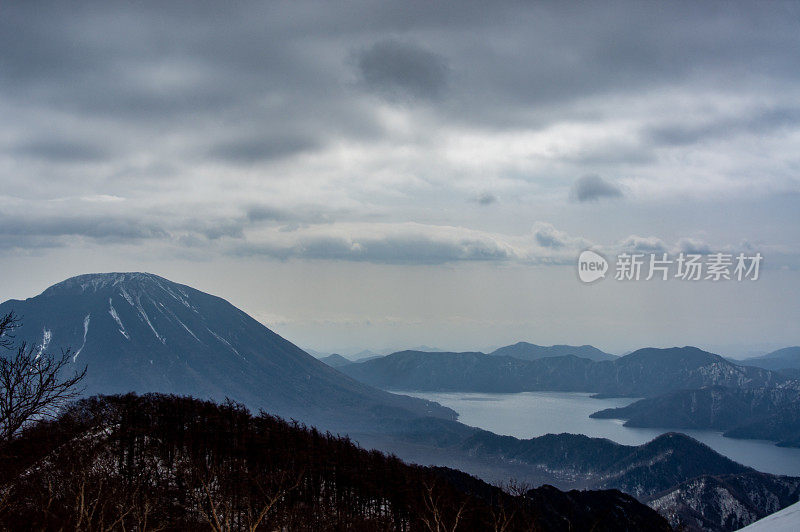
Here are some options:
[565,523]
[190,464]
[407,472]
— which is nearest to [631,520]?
[565,523]

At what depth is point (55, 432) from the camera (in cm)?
6962

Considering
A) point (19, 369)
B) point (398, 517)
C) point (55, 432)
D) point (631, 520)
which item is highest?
point (19, 369)

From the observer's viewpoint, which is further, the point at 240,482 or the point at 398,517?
the point at 398,517

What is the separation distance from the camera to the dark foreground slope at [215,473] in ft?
172

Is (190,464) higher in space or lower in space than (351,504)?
higher

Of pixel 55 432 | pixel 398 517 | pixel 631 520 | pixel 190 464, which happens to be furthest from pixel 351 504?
pixel 631 520

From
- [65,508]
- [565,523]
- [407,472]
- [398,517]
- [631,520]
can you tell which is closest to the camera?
[65,508]

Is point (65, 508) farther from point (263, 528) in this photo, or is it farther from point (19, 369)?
point (19, 369)

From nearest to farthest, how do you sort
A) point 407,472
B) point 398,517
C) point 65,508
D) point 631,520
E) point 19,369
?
point 19,369 < point 65,508 < point 398,517 < point 407,472 < point 631,520

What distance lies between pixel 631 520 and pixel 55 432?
439 ft

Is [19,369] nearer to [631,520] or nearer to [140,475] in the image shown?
[140,475]

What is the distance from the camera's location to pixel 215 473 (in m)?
55.6

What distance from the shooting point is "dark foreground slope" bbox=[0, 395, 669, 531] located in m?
52.4

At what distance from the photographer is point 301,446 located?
95.8 m
